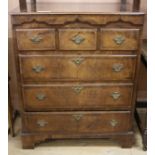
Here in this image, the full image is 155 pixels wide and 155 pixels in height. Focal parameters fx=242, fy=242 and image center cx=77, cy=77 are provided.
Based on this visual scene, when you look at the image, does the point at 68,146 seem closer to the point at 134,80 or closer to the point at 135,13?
the point at 134,80

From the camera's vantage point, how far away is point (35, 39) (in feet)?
5.55

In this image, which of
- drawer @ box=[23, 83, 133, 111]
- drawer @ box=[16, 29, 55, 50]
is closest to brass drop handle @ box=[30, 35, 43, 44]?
drawer @ box=[16, 29, 55, 50]

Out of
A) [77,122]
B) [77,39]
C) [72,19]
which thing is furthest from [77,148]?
[72,19]

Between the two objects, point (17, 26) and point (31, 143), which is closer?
point (17, 26)

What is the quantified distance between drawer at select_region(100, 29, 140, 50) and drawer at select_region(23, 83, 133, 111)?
0.98 ft

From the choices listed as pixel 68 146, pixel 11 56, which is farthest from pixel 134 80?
pixel 11 56

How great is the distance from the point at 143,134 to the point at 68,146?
0.64 m

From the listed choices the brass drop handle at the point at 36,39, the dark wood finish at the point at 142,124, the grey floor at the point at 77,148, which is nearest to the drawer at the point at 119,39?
the brass drop handle at the point at 36,39

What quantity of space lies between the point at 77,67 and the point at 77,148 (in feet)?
2.40

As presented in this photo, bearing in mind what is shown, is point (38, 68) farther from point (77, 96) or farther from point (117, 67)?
point (117, 67)


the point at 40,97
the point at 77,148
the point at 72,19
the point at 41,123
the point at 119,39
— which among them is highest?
the point at 72,19

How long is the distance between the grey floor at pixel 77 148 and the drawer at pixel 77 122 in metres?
0.17

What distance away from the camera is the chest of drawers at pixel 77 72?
167 cm
